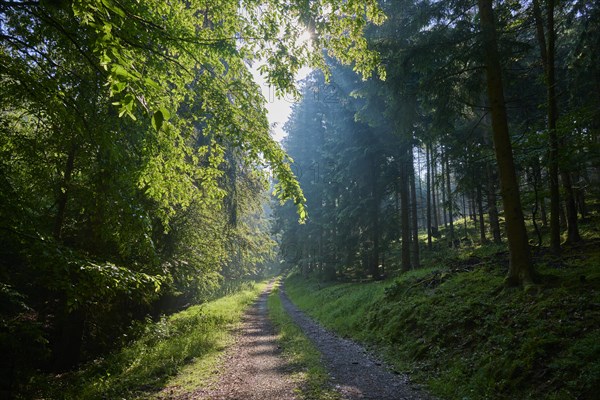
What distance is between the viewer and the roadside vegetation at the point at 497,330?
521 cm

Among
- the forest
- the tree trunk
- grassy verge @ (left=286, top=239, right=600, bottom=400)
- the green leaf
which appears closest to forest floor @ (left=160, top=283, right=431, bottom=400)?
grassy verge @ (left=286, top=239, right=600, bottom=400)

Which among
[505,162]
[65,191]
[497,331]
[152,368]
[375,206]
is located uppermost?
[375,206]

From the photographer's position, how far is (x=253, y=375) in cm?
761

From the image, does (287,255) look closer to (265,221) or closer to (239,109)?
(265,221)

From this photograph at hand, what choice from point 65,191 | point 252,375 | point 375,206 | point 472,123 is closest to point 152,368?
point 252,375

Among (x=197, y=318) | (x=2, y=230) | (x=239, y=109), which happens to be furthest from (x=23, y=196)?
(x=197, y=318)

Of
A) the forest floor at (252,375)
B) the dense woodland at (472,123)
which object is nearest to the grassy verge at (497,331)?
the dense woodland at (472,123)

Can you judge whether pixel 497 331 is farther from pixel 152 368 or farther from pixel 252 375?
pixel 152 368

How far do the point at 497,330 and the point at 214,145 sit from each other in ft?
21.9

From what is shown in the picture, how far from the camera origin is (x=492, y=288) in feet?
28.0

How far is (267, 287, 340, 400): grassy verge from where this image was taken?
6.28 m

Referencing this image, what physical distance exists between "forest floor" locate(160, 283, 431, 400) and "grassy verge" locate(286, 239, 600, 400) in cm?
64

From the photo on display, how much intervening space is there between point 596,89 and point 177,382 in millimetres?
21002

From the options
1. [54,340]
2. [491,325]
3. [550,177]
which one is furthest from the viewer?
[550,177]
